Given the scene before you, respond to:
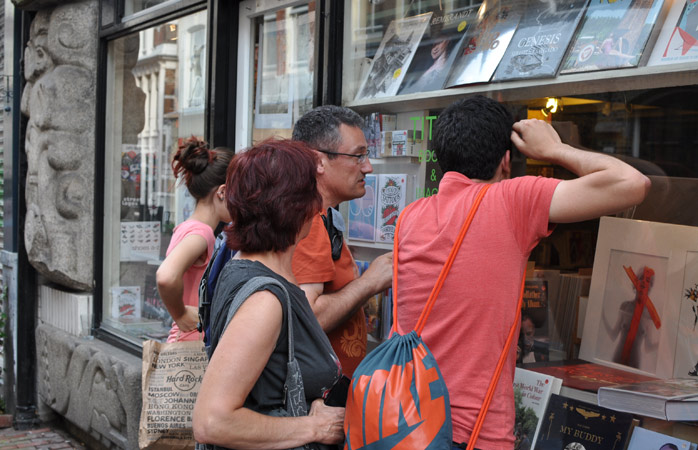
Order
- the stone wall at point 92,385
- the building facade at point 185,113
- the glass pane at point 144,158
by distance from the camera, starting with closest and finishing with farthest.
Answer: the building facade at point 185,113
the stone wall at point 92,385
the glass pane at point 144,158

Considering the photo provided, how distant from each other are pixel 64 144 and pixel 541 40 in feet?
13.9

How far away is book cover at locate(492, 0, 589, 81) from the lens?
3.02m

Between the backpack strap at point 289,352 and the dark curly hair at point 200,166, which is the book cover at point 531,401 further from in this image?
the dark curly hair at point 200,166

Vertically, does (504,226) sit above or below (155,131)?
below

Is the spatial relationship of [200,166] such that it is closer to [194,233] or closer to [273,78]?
[194,233]

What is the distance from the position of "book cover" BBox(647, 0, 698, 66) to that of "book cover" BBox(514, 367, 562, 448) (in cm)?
118

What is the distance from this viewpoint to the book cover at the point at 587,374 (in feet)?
9.09

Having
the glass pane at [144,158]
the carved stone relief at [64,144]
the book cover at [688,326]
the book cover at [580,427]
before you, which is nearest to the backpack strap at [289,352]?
the book cover at [580,427]

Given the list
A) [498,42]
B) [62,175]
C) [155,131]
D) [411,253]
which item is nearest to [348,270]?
[411,253]

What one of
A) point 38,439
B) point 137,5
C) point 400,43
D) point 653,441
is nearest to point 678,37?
point 653,441

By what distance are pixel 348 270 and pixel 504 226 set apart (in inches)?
36.0

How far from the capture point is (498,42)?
10.8ft

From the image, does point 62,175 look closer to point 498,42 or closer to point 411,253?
point 498,42

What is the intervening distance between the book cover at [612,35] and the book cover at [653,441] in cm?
122
